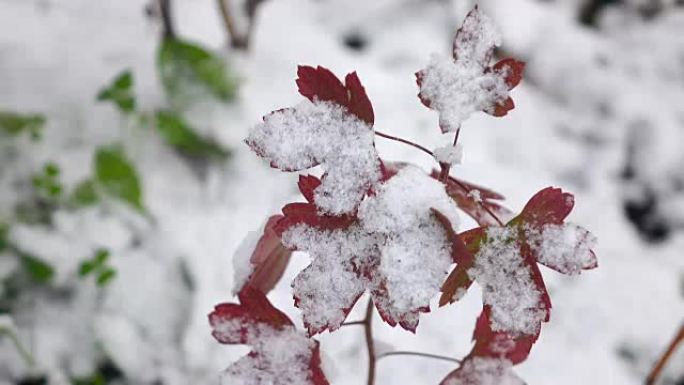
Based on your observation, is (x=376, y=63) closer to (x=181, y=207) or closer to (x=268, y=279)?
(x=181, y=207)

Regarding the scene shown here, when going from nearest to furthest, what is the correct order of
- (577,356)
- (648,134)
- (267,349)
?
(267,349) < (577,356) < (648,134)

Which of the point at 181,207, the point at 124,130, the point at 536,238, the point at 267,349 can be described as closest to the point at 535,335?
the point at 536,238

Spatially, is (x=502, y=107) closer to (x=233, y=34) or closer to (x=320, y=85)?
(x=320, y=85)

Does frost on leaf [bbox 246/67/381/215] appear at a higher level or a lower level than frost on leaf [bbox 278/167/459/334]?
higher

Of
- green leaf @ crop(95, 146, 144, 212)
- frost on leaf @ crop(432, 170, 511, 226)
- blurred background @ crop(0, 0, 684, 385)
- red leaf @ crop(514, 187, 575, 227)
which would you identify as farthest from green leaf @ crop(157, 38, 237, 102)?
red leaf @ crop(514, 187, 575, 227)

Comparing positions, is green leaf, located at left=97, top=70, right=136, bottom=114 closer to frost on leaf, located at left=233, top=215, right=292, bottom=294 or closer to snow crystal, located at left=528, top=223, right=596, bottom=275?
frost on leaf, located at left=233, top=215, right=292, bottom=294

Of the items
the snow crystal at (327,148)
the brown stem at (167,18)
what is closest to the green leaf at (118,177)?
the brown stem at (167,18)
